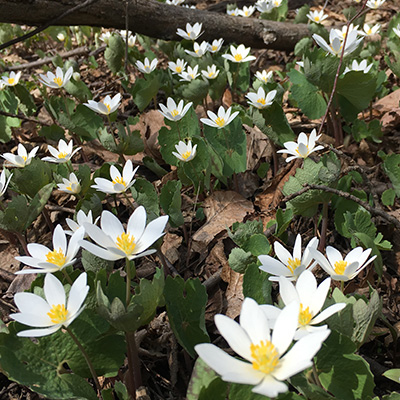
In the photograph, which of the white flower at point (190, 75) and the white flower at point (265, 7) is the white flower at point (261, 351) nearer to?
the white flower at point (190, 75)

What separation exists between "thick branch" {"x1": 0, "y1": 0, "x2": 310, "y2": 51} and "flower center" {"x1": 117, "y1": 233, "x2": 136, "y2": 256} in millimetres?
1934

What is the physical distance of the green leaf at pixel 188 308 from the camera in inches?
49.3

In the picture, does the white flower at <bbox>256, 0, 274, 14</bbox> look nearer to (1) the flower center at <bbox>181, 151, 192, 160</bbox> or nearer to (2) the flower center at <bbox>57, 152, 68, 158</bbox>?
(1) the flower center at <bbox>181, 151, 192, 160</bbox>

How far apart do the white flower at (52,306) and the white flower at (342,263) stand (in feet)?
1.92

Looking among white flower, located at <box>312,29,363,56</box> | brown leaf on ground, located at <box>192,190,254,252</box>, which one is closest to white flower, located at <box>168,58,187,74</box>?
white flower, located at <box>312,29,363,56</box>

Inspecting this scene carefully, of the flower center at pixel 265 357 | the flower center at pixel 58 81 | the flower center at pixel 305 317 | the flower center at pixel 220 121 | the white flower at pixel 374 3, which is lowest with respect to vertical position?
the flower center at pixel 58 81

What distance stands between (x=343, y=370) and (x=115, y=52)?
2.62 metres

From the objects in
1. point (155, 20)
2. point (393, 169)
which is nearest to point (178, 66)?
point (155, 20)

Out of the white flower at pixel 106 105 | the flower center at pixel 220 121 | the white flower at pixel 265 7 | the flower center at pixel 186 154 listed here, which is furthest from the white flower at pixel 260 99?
the white flower at pixel 265 7

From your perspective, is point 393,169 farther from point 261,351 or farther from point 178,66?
point 178,66

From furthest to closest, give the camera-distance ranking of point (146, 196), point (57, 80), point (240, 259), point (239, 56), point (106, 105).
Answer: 1. point (239, 56)
2. point (57, 80)
3. point (106, 105)
4. point (146, 196)
5. point (240, 259)

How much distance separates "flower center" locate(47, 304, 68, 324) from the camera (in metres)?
1.03

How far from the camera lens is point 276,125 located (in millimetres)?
2172

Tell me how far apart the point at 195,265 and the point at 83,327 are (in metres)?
0.72
